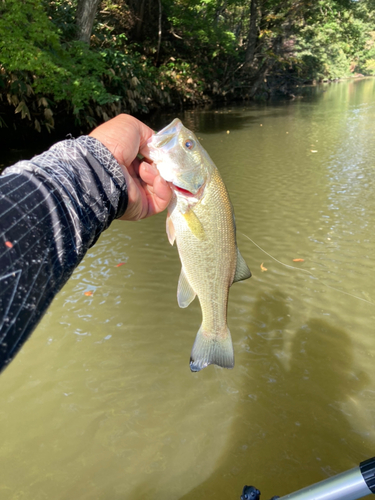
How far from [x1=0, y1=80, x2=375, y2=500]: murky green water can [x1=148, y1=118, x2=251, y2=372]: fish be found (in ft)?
3.05

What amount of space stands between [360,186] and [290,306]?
433 centimetres

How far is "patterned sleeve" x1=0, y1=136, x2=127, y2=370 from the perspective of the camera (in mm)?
1119

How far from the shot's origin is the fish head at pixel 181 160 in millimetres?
1962

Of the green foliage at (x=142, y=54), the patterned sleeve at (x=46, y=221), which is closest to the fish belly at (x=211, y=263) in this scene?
the patterned sleeve at (x=46, y=221)

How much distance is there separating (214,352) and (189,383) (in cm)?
115

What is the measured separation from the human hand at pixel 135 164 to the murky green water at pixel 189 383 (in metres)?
1.54

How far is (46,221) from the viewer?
4.34 feet

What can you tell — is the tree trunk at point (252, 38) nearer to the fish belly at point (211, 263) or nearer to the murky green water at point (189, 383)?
the murky green water at point (189, 383)

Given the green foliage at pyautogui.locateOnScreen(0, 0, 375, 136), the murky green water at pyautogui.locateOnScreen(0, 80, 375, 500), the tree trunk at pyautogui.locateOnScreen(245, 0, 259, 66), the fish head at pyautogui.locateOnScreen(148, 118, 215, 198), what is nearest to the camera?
the fish head at pyautogui.locateOnScreen(148, 118, 215, 198)

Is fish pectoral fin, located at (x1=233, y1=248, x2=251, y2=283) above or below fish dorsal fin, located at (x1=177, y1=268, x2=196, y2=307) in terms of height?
above

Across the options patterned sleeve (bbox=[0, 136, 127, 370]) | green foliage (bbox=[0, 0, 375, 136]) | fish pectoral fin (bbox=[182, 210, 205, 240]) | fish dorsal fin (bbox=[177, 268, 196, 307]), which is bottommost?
fish dorsal fin (bbox=[177, 268, 196, 307])

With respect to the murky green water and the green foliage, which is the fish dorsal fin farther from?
the green foliage

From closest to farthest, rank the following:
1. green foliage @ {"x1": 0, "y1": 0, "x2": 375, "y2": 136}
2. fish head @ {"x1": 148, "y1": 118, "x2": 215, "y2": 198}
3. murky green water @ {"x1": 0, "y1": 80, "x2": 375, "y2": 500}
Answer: fish head @ {"x1": 148, "y1": 118, "x2": 215, "y2": 198}
murky green water @ {"x1": 0, "y1": 80, "x2": 375, "y2": 500}
green foliage @ {"x1": 0, "y1": 0, "x2": 375, "y2": 136}

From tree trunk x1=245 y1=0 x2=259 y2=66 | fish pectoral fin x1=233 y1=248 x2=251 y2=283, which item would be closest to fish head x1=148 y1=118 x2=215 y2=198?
fish pectoral fin x1=233 y1=248 x2=251 y2=283
